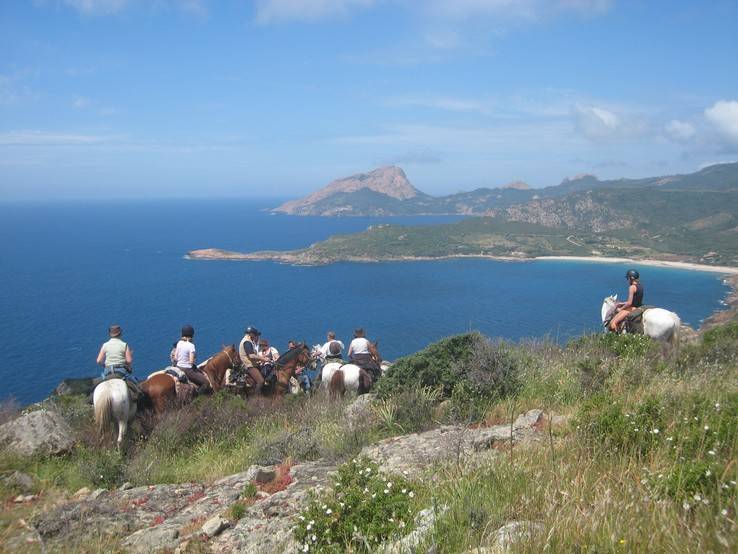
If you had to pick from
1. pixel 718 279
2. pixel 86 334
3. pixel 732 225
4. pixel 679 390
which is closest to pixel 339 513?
pixel 679 390

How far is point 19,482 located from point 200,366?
5311 mm

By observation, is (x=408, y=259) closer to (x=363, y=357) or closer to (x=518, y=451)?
(x=363, y=357)

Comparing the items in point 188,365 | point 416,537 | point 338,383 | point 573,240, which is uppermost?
point 416,537

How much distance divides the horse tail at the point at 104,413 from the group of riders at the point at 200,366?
58 centimetres

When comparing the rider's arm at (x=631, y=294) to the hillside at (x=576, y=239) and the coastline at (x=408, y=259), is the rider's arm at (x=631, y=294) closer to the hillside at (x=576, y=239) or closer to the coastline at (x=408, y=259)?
the coastline at (x=408, y=259)

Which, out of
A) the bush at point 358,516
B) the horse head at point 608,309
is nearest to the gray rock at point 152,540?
the bush at point 358,516

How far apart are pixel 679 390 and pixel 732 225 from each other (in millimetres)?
190968

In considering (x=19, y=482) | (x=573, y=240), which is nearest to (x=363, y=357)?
(x=19, y=482)

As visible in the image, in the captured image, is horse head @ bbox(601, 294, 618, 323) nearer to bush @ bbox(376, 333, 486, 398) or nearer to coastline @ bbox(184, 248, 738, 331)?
bush @ bbox(376, 333, 486, 398)

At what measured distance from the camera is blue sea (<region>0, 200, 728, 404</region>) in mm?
62844

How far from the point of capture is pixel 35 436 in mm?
8398

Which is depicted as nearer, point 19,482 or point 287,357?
point 19,482

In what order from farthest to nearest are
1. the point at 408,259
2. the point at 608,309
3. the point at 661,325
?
the point at 408,259, the point at 608,309, the point at 661,325

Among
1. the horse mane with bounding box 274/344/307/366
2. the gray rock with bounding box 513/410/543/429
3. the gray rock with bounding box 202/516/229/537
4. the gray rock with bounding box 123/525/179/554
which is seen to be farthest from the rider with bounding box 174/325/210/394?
the gray rock with bounding box 513/410/543/429
